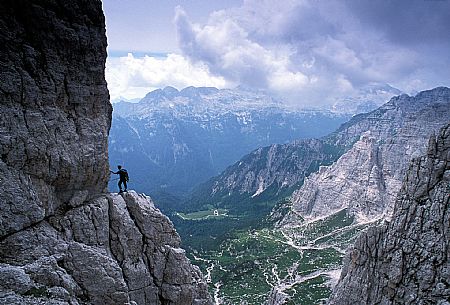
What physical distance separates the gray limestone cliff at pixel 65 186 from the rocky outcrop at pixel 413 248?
4973 centimetres

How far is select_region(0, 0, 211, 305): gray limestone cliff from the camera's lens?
29.8 m

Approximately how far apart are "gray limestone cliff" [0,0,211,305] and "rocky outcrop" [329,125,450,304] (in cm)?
4973

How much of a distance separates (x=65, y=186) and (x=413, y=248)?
67275 mm

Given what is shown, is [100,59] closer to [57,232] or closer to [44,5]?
[44,5]

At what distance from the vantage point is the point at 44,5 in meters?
33.1

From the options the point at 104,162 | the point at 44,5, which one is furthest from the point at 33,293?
the point at 44,5

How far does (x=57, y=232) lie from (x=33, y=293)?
21.8ft

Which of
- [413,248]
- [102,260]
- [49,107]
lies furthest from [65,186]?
[413,248]

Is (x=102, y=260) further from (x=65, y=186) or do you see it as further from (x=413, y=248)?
(x=413, y=248)

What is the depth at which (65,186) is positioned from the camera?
35438 mm

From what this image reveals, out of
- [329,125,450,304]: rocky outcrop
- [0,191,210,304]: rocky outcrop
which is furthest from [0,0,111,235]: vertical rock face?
[329,125,450,304]: rocky outcrop

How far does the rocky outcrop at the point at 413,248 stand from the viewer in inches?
2707

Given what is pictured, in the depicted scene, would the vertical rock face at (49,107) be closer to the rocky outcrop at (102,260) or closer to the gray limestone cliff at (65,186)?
the gray limestone cliff at (65,186)

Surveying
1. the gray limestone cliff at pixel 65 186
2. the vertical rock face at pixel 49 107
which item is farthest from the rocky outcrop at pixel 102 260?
the vertical rock face at pixel 49 107
